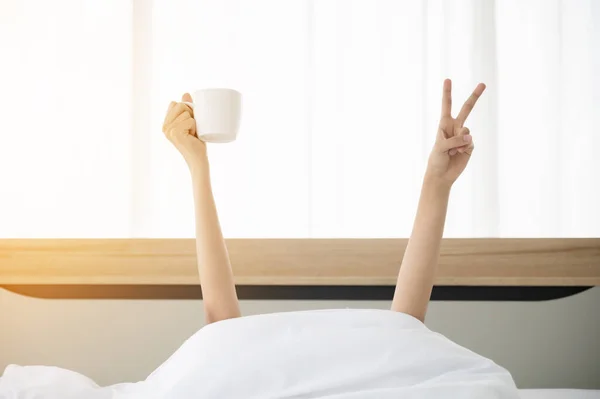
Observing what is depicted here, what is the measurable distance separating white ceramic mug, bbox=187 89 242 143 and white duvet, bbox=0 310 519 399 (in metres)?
0.32

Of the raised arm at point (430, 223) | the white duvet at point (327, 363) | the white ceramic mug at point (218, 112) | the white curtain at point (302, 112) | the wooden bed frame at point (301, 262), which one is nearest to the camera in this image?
the white duvet at point (327, 363)

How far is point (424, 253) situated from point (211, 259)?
1.26 feet

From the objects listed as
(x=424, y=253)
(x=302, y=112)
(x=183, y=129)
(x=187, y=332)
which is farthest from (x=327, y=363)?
(x=302, y=112)

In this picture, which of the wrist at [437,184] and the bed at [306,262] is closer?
the wrist at [437,184]

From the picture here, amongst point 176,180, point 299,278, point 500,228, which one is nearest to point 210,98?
point 299,278

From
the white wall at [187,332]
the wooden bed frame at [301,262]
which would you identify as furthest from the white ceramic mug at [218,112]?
the white wall at [187,332]

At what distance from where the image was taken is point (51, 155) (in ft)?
5.26

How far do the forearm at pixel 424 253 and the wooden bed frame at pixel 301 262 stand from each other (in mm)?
349

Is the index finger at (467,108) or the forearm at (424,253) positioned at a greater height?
the index finger at (467,108)

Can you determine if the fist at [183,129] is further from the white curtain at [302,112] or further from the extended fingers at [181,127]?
the white curtain at [302,112]

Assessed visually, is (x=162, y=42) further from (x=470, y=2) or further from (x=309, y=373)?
(x=309, y=373)

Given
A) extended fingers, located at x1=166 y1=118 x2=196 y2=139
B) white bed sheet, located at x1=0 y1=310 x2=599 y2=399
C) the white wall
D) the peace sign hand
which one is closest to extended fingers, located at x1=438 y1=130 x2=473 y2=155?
the peace sign hand

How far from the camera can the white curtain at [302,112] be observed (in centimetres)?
156

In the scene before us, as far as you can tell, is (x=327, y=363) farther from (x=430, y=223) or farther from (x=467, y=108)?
(x=467, y=108)
